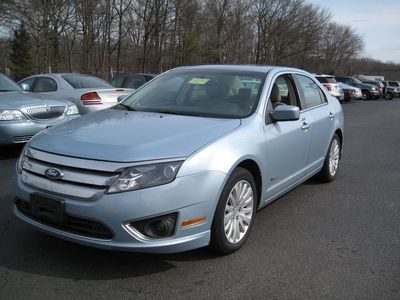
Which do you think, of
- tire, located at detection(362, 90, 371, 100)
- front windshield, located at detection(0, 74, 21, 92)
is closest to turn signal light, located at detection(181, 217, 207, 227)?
front windshield, located at detection(0, 74, 21, 92)

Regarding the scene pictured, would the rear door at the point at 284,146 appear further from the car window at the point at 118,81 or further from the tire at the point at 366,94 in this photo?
the tire at the point at 366,94

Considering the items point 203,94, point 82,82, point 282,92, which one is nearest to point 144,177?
point 203,94

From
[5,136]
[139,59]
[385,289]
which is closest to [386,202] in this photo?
[385,289]

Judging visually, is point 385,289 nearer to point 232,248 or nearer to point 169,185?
point 232,248

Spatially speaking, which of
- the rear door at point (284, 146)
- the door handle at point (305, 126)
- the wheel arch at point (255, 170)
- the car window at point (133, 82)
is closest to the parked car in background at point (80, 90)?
the car window at point (133, 82)

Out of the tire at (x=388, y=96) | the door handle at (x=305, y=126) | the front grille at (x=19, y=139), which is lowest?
the tire at (x=388, y=96)

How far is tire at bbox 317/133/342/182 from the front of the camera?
19.5 ft

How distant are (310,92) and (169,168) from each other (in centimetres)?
306

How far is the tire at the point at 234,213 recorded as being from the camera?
342cm

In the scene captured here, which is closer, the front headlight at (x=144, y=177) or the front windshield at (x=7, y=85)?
the front headlight at (x=144, y=177)

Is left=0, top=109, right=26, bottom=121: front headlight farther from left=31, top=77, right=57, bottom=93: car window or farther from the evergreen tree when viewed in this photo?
the evergreen tree

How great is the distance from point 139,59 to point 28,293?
3543 centimetres

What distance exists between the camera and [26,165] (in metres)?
3.49

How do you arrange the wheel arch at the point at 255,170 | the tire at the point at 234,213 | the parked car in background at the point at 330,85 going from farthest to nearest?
the parked car in background at the point at 330,85, the wheel arch at the point at 255,170, the tire at the point at 234,213
